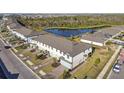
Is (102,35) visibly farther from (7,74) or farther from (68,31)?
(7,74)

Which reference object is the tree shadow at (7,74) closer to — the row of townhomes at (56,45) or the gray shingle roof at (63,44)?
the row of townhomes at (56,45)

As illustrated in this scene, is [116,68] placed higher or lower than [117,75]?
higher

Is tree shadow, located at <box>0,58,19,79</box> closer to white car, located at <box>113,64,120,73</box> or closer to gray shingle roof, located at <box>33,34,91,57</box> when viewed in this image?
gray shingle roof, located at <box>33,34,91,57</box>

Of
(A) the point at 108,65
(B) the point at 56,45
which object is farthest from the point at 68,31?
(A) the point at 108,65

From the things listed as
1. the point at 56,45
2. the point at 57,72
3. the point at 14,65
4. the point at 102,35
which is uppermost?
the point at 102,35

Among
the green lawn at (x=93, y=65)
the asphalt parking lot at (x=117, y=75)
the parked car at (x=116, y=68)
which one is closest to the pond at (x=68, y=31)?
the green lawn at (x=93, y=65)

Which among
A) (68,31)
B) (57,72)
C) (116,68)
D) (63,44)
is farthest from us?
(68,31)
